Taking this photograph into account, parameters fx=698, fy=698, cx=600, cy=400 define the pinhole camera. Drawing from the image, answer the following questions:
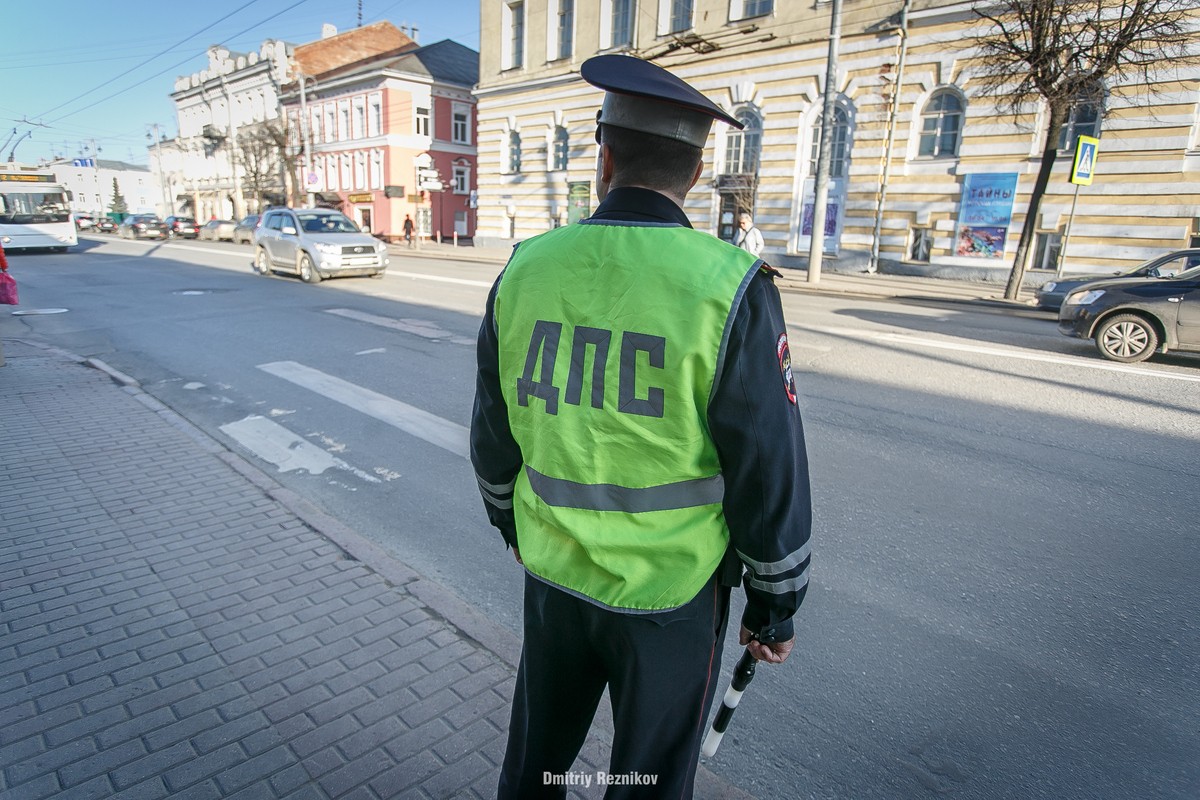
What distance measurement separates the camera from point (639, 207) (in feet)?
5.21

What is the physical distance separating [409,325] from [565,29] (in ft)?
89.0

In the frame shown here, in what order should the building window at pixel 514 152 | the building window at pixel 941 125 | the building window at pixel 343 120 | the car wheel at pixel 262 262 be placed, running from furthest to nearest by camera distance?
1. the building window at pixel 343 120
2. the building window at pixel 514 152
3. the building window at pixel 941 125
4. the car wheel at pixel 262 262

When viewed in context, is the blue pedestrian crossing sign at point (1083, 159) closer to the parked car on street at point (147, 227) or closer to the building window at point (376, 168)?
the building window at point (376, 168)

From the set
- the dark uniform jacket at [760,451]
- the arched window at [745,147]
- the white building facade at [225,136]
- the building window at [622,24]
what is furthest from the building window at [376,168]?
the dark uniform jacket at [760,451]

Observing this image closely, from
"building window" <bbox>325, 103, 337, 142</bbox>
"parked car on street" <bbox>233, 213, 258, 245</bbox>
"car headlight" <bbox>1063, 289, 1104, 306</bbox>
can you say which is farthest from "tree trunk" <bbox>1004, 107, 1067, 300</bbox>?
"building window" <bbox>325, 103, 337, 142</bbox>

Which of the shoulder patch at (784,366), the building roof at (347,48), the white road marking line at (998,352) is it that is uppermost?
the building roof at (347,48)

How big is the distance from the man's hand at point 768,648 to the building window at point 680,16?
30467 mm

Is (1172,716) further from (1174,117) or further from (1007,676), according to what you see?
(1174,117)

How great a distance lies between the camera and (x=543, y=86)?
3331 cm

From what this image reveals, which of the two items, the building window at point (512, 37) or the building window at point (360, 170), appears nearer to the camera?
the building window at point (512, 37)

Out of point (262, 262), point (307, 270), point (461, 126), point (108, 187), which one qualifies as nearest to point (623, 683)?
point (307, 270)

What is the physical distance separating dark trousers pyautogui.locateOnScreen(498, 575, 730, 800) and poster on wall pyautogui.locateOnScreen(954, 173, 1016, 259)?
72.6 ft

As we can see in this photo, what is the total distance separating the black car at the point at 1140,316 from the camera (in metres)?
8.89

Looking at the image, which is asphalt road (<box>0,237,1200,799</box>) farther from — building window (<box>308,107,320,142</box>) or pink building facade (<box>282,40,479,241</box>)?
building window (<box>308,107,320,142</box>)
